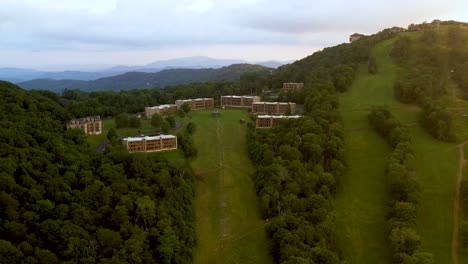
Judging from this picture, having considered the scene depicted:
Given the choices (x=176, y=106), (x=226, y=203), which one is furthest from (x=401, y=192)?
(x=176, y=106)

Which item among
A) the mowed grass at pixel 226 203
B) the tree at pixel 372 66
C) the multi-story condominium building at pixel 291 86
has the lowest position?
the mowed grass at pixel 226 203

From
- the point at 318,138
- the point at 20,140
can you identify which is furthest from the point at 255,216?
the point at 20,140

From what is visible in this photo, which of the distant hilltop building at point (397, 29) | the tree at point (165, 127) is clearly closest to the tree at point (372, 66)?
the distant hilltop building at point (397, 29)

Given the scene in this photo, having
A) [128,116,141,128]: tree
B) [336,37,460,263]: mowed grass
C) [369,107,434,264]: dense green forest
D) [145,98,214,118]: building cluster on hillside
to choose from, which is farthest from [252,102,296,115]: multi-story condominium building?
[128,116,141,128]: tree

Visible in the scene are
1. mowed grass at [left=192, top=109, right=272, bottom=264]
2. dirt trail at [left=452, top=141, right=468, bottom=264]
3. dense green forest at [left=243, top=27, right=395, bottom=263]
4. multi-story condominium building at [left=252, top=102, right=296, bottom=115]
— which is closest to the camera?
dense green forest at [left=243, top=27, right=395, bottom=263]

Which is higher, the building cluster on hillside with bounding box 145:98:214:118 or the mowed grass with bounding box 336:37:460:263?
the building cluster on hillside with bounding box 145:98:214:118

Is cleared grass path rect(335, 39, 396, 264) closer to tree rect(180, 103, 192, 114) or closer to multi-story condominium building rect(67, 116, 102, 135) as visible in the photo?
tree rect(180, 103, 192, 114)

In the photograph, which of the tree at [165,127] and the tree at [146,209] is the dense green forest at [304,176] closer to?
the tree at [146,209]
